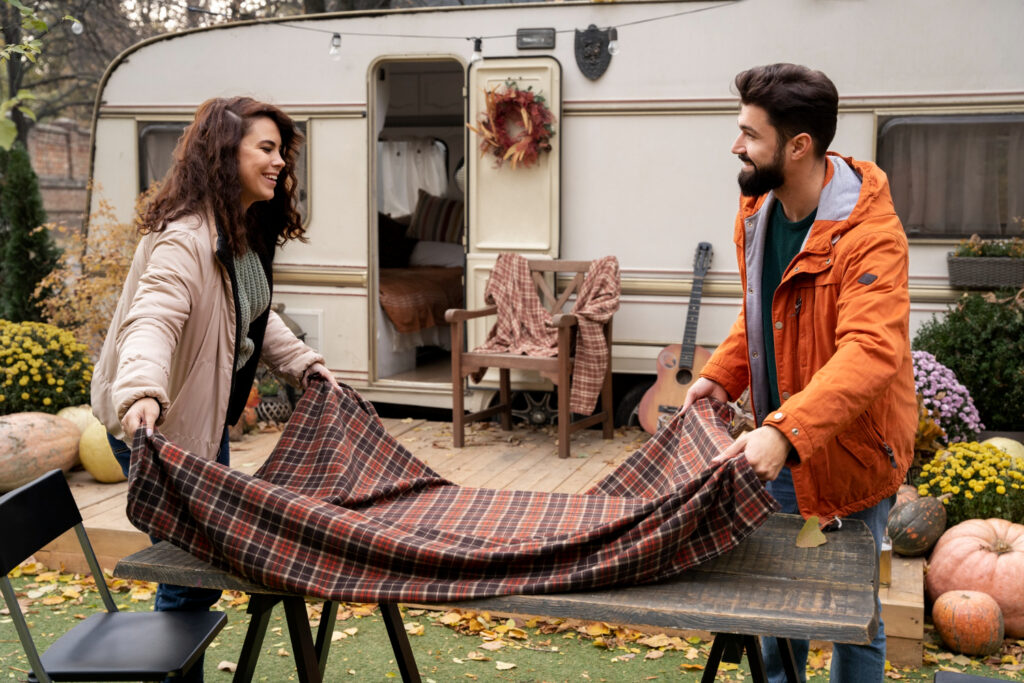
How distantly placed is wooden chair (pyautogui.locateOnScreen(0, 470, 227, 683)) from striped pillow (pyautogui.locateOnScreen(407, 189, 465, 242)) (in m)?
6.96

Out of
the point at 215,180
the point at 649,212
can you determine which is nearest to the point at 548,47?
the point at 649,212

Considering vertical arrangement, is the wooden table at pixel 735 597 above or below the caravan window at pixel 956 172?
below

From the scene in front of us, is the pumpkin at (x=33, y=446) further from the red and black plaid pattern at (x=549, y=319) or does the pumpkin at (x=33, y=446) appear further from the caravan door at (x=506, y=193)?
the caravan door at (x=506, y=193)

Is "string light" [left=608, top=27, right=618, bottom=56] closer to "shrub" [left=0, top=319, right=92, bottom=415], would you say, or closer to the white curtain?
the white curtain

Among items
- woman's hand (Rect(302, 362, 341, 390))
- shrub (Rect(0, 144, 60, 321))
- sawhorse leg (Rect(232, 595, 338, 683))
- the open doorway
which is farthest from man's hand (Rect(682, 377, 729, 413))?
shrub (Rect(0, 144, 60, 321))

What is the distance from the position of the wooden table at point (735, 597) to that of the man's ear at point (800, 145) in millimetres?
929

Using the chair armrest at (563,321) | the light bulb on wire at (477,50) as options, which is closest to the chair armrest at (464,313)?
the chair armrest at (563,321)

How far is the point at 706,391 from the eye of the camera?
2971 millimetres

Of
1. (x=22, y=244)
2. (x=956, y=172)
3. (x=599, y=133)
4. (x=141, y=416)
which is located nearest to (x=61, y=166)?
(x=22, y=244)

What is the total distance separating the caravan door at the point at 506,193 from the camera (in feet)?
22.9

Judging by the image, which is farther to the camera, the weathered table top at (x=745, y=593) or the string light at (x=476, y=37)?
the string light at (x=476, y=37)

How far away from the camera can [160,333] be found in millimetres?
2797

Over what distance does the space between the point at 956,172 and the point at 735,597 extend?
4.94 meters

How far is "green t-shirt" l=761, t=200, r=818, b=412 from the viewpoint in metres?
2.78
